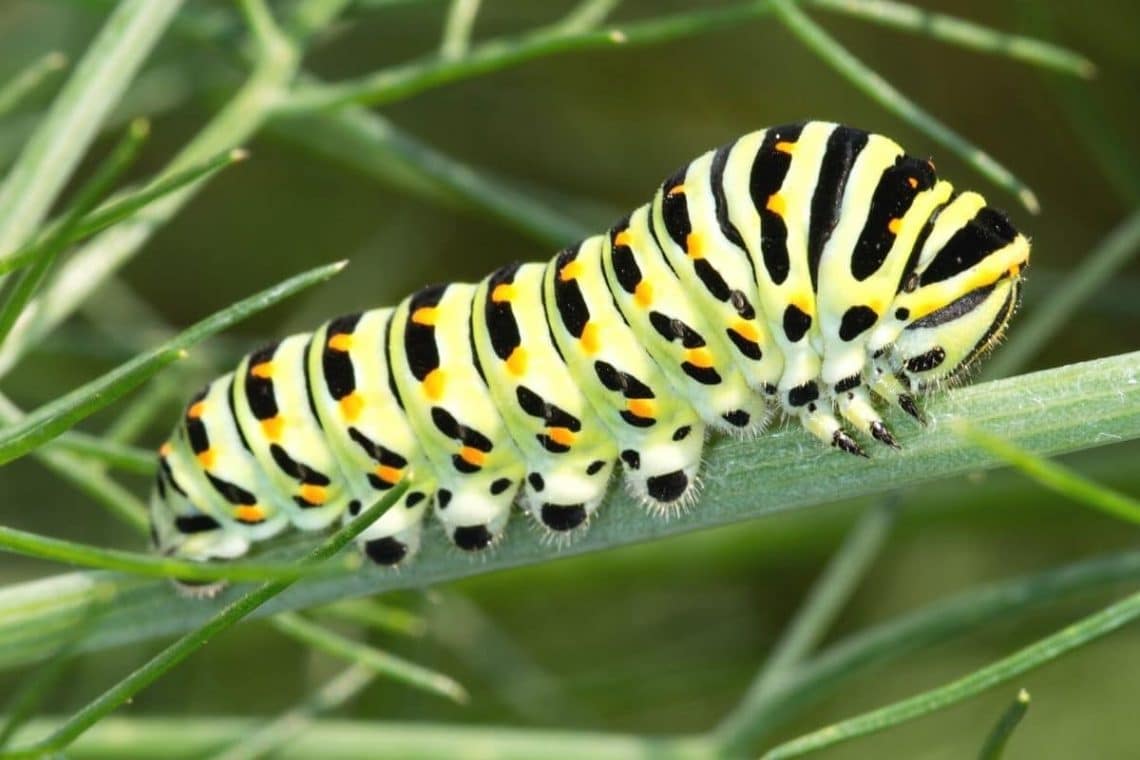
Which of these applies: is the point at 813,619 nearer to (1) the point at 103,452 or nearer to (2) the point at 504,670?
(2) the point at 504,670

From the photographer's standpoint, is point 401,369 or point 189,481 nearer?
point 401,369

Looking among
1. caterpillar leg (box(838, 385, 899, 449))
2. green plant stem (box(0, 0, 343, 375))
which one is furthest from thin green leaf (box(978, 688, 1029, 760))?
green plant stem (box(0, 0, 343, 375))

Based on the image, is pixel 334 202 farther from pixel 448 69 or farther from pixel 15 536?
pixel 15 536

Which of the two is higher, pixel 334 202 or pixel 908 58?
pixel 334 202

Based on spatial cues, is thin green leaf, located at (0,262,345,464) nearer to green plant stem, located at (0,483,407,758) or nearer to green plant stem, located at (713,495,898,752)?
green plant stem, located at (0,483,407,758)

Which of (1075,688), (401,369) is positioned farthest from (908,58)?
(401,369)

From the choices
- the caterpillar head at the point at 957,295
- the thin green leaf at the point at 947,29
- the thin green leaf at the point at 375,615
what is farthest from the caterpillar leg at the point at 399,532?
the thin green leaf at the point at 947,29
